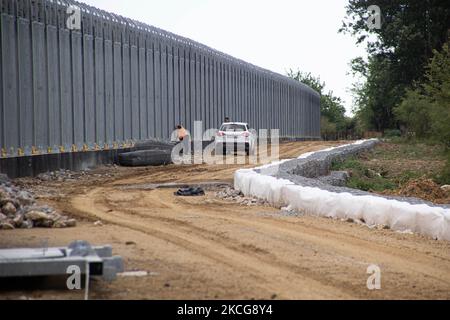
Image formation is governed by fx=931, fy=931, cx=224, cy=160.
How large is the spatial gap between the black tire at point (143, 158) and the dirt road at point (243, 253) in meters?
14.1

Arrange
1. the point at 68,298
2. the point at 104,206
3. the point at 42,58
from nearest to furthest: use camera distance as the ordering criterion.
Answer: the point at 68,298
the point at 104,206
the point at 42,58

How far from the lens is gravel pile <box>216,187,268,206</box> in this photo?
17812 mm

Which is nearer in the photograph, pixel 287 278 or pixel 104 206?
pixel 287 278

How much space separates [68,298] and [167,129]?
32.6 metres

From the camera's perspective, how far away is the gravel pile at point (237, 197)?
17.8 meters

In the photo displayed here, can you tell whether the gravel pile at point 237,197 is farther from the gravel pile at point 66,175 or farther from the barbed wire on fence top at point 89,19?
the barbed wire on fence top at point 89,19

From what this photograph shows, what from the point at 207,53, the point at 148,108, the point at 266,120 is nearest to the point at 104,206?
the point at 148,108

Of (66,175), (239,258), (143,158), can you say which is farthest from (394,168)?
(239,258)

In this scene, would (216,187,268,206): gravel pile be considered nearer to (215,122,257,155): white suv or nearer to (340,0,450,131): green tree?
(215,122,257,155): white suv

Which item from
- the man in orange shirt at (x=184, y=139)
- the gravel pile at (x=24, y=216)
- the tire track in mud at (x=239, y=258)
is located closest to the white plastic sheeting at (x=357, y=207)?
the tire track in mud at (x=239, y=258)

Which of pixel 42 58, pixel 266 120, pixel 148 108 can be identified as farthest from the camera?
pixel 266 120

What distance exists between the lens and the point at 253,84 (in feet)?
203
